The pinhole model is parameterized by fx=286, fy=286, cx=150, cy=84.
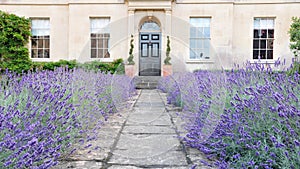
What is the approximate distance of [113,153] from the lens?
222 cm

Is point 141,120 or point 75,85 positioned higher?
point 75,85

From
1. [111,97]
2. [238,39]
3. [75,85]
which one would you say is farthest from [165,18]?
[75,85]

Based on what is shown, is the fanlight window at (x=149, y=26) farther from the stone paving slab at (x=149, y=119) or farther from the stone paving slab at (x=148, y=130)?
the stone paving slab at (x=148, y=130)

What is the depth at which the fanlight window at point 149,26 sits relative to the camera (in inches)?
485

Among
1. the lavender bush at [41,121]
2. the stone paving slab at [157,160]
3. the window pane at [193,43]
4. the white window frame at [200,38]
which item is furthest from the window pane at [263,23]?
the stone paving slab at [157,160]

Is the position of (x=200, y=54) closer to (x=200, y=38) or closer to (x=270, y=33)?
(x=200, y=38)

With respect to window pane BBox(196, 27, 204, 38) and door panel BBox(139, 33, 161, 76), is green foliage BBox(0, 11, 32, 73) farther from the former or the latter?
window pane BBox(196, 27, 204, 38)

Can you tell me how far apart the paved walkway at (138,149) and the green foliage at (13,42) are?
938cm

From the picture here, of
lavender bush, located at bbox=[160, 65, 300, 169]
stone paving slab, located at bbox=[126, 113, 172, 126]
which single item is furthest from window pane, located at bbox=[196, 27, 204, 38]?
lavender bush, located at bbox=[160, 65, 300, 169]

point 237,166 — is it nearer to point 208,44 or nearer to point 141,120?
point 141,120

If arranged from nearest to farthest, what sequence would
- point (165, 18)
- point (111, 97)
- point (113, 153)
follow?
point (113, 153) → point (111, 97) → point (165, 18)

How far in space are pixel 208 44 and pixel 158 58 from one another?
2.19 metres

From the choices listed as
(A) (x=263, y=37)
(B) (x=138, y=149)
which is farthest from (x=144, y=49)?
(B) (x=138, y=149)

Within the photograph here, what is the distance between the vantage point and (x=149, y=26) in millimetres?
12406
